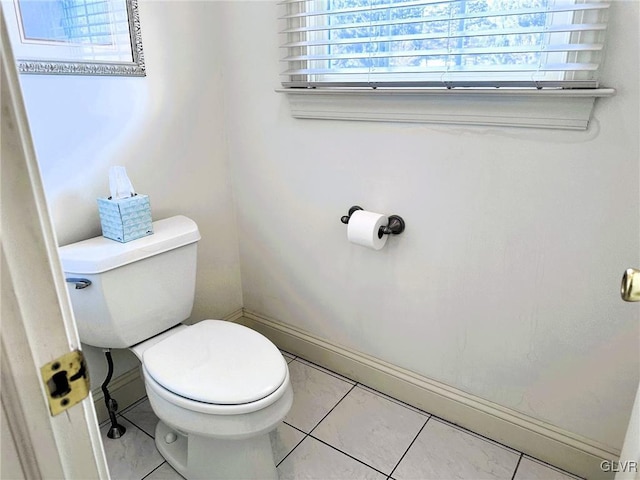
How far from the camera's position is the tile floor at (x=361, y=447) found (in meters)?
1.46

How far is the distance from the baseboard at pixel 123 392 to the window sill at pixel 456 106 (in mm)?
1192

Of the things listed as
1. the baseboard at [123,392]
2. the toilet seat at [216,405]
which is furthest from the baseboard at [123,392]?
the toilet seat at [216,405]

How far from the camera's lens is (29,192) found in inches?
17.3

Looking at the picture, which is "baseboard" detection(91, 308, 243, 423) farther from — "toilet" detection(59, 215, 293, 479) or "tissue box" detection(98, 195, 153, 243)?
"tissue box" detection(98, 195, 153, 243)

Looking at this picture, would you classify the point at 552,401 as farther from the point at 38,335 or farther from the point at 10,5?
the point at 10,5

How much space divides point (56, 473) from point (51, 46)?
4.07 feet

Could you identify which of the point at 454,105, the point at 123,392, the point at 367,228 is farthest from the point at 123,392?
the point at 454,105

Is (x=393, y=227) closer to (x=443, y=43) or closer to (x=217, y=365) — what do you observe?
(x=443, y=43)

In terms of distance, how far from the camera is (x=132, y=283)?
1402mm

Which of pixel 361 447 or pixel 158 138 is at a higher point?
pixel 158 138

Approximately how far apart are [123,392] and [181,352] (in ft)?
1.79

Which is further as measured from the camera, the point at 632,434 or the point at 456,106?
the point at 456,106

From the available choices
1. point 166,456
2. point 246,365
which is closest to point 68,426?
point 246,365

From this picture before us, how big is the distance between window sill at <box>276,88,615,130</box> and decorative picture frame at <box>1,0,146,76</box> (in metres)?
0.52
